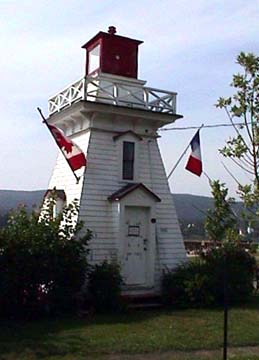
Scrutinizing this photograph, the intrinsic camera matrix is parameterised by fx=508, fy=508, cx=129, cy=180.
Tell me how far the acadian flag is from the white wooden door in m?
1.78

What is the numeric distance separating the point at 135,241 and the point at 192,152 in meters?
3.10

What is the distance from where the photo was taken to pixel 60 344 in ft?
30.3

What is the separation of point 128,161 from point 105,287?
3897 mm

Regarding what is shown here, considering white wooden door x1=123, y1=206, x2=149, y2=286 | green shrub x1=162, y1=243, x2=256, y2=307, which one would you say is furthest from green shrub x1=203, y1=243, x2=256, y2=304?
white wooden door x1=123, y1=206, x2=149, y2=286

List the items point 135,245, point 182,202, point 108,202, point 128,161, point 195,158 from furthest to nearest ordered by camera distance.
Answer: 1. point 182,202
2. point 195,158
3. point 128,161
4. point 135,245
5. point 108,202

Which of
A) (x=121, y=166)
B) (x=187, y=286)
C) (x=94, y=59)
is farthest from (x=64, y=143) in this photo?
(x=187, y=286)

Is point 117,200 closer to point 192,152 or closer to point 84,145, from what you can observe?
point 84,145

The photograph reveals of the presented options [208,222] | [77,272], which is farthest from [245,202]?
[208,222]

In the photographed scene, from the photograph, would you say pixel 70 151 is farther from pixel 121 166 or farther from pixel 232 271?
pixel 232 271

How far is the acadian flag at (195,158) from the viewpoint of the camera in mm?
14766

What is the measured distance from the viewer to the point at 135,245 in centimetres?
1434

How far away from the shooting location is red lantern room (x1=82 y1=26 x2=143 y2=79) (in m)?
15.0

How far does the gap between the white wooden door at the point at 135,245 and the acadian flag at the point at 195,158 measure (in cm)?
178

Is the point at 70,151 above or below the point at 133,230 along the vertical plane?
above
